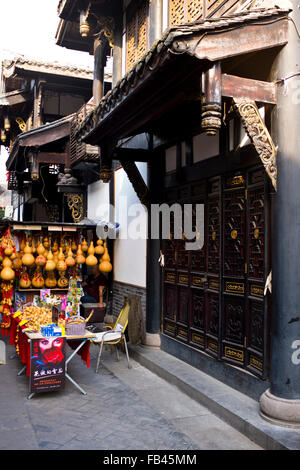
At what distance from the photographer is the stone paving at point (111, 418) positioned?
5.02 m

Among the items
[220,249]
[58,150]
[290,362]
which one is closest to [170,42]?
[220,249]

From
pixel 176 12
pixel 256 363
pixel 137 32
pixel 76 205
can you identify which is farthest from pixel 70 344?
pixel 76 205

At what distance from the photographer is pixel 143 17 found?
8773 mm

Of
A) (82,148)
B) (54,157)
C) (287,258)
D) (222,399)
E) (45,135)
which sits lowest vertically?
(222,399)

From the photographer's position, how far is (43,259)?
30.7 ft

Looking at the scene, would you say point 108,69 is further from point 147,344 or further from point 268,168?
point 268,168

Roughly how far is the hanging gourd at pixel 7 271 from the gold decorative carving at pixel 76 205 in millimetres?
6172

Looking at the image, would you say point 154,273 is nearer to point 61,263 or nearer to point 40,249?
point 61,263

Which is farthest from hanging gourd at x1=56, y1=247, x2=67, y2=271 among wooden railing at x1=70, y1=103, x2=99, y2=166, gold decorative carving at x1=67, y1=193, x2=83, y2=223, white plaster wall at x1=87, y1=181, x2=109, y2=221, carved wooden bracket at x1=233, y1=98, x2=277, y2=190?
carved wooden bracket at x1=233, y1=98, x2=277, y2=190

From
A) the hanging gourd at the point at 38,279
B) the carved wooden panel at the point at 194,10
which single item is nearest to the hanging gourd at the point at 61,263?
the hanging gourd at the point at 38,279

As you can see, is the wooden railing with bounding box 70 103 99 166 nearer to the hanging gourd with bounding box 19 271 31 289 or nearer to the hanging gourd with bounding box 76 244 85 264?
the hanging gourd with bounding box 76 244 85 264

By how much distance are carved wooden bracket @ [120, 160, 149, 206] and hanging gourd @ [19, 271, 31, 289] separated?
3.01 metres

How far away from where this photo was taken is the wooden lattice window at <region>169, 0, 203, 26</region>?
265 inches

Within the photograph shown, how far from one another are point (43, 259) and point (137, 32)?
5.14 m
